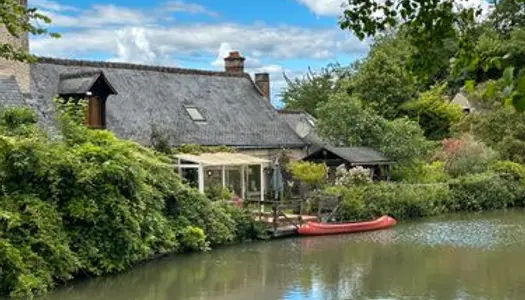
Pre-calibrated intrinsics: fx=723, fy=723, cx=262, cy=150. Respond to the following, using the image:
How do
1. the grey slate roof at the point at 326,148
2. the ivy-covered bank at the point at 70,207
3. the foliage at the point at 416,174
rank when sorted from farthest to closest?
1. the foliage at the point at 416,174
2. the grey slate roof at the point at 326,148
3. the ivy-covered bank at the point at 70,207

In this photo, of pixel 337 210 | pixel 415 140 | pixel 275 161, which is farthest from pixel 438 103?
pixel 337 210

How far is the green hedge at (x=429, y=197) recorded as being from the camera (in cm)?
2531

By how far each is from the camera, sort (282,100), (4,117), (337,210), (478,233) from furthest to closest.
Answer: (282,100)
(337,210)
(478,233)
(4,117)

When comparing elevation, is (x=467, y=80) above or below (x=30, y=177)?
above

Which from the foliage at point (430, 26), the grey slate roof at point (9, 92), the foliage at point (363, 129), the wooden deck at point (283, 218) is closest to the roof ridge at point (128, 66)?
the foliage at point (363, 129)

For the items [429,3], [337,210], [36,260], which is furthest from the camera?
[337,210]

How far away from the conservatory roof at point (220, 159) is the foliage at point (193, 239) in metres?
5.40

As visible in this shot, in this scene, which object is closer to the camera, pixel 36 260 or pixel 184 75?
pixel 36 260

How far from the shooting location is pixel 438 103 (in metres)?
44.5

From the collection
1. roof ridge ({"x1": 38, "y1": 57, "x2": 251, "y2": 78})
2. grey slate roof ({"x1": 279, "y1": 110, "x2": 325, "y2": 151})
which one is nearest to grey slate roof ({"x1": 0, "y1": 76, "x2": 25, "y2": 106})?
roof ridge ({"x1": 38, "y1": 57, "x2": 251, "y2": 78})

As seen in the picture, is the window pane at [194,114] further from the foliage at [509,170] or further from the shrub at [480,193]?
the foliage at [509,170]

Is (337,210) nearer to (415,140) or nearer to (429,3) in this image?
(415,140)

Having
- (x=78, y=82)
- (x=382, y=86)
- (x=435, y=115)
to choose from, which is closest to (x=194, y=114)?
(x=78, y=82)

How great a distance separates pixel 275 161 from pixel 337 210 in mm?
5828
